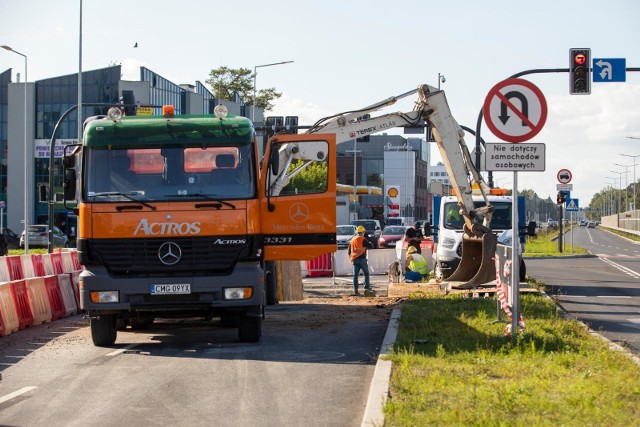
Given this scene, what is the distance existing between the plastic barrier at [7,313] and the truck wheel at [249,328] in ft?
13.1

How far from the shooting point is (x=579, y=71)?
26.7 m

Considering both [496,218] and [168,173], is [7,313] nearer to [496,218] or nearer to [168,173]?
[168,173]

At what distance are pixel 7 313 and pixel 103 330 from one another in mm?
2739

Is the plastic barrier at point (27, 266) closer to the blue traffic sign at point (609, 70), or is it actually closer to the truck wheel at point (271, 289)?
the truck wheel at point (271, 289)

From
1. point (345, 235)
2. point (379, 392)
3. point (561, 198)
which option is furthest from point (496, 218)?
point (345, 235)

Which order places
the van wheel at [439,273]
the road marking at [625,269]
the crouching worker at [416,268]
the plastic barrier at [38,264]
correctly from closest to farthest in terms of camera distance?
the plastic barrier at [38,264] < the van wheel at [439,273] < the crouching worker at [416,268] < the road marking at [625,269]

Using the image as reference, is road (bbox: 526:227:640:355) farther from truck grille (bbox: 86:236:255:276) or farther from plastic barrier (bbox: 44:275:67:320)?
plastic barrier (bbox: 44:275:67:320)

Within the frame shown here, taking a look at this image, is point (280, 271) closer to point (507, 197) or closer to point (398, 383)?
point (507, 197)


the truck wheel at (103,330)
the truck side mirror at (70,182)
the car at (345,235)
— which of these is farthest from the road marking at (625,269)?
the truck side mirror at (70,182)

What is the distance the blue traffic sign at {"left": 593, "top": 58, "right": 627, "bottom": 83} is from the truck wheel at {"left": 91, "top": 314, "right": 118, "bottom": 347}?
1730 centimetres

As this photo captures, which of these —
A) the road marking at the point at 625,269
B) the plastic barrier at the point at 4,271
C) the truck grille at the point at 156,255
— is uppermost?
the truck grille at the point at 156,255

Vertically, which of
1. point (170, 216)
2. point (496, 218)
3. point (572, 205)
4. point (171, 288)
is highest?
point (572, 205)

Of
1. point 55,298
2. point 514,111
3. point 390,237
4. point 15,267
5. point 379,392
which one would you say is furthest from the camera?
point 390,237

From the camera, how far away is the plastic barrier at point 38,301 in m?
17.7
